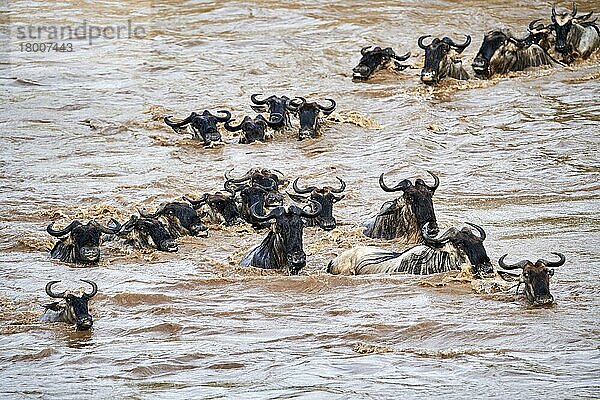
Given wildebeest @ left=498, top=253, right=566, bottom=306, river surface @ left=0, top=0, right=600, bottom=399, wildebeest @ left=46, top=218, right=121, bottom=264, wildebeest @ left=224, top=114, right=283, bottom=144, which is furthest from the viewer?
wildebeest @ left=224, top=114, right=283, bottom=144

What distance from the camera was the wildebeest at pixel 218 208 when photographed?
12180 millimetres

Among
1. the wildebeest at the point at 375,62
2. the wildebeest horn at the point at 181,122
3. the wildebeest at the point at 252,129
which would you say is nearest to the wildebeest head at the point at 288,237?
the wildebeest at the point at 252,129

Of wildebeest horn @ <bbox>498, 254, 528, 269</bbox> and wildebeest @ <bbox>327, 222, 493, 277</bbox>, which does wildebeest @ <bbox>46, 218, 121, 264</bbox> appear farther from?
wildebeest horn @ <bbox>498, 254, 528, 269</bbox>

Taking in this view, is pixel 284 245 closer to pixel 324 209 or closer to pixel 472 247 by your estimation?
pixel 324 209

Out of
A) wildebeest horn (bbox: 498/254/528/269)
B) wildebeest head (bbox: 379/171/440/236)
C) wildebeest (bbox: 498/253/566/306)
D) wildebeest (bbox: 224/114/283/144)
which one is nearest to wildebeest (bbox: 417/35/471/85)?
wildebeest (bbox: 224/114/283/144)

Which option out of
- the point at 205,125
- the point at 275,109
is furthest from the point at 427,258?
the point at 275,109

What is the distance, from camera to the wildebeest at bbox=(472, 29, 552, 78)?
18.4 m

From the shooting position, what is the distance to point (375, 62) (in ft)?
63.2

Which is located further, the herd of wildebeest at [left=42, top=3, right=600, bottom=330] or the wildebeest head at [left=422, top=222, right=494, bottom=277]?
the wildebeest head at [left=422, top=222, right=494, bottom=277]

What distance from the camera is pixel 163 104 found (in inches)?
714

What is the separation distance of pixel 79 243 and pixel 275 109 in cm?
588

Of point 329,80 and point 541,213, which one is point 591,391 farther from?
point 329,80

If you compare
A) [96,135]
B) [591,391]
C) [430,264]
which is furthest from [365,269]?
[96,135]

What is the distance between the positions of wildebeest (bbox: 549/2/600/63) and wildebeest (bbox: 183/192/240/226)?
8901mm
